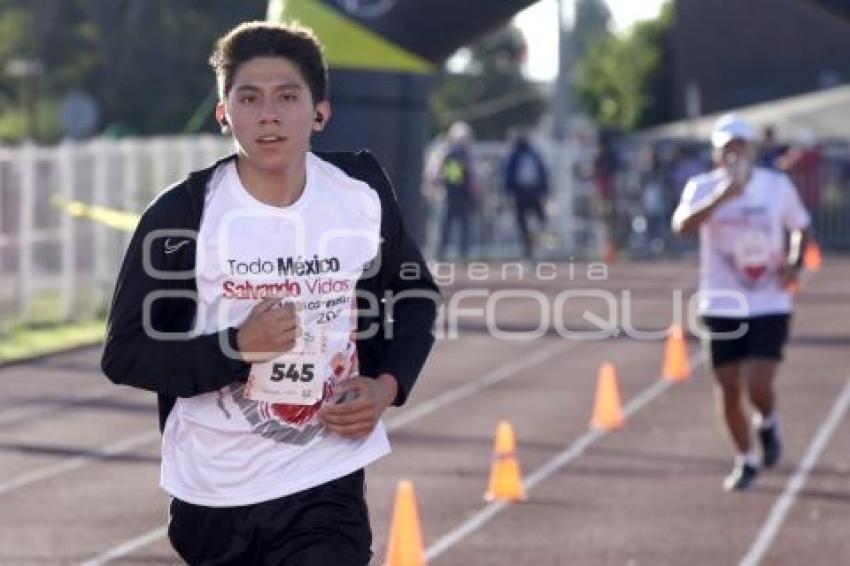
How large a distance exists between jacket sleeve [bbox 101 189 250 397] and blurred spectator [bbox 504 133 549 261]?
27193mm

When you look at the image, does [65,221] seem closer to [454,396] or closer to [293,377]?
[454,396]

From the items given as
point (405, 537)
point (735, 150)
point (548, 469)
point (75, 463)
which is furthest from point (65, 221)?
point (405, 537)

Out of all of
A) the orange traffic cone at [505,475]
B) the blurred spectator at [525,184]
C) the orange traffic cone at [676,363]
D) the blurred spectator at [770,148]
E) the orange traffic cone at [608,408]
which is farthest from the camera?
the blurred spectator at [525,184]

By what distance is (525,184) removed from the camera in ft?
107

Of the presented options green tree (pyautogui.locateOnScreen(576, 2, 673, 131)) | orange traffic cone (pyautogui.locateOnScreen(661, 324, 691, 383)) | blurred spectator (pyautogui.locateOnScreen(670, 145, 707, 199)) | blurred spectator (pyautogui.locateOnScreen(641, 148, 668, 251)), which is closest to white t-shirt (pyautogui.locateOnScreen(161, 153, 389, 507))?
orange traffic cone (pyautogui.locateOnScreen(661, 324, 691, 383))

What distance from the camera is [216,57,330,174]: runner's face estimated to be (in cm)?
523

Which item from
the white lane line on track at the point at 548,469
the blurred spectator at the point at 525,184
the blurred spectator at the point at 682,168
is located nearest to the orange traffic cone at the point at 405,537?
the white lane line on track at the point at 548,469

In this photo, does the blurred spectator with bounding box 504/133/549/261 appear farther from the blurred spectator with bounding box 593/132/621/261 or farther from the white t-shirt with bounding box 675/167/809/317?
the white t-shirt with bounding box 675/167/809/317

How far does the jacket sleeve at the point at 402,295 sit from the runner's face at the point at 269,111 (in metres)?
0.39

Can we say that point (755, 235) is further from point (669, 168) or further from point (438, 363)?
point (669, 168)

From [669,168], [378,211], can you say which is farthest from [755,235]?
[669,168]

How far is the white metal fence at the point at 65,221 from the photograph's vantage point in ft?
74.9

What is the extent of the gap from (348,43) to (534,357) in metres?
12.8

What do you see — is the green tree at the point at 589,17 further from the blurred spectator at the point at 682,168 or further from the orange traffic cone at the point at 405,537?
the orange traffic cone at the point at 405,537
